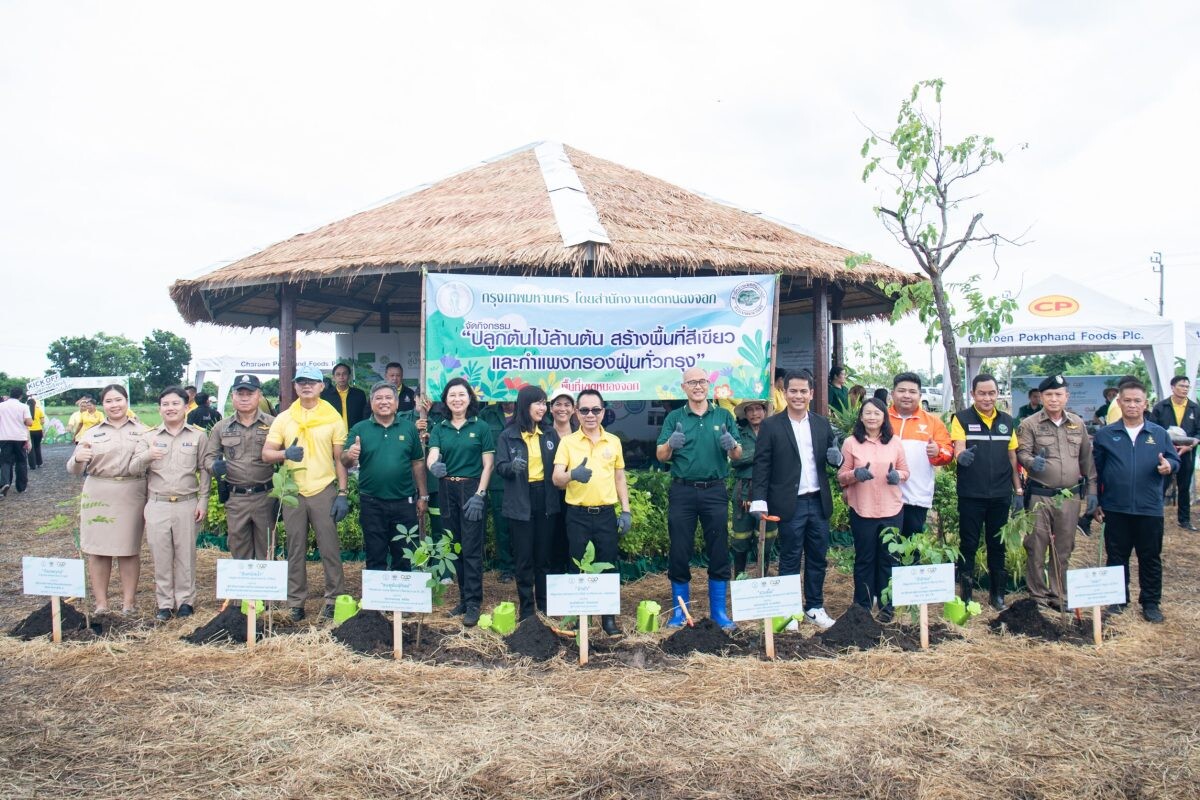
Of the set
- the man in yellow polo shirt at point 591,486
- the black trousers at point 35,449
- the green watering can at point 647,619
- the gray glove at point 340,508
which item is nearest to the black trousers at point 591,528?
the man in yellow polo shirt at point 591,486

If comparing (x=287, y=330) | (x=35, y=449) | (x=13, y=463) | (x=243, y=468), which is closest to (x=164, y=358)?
(x=35, y=449)

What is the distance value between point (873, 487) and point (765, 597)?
115cm

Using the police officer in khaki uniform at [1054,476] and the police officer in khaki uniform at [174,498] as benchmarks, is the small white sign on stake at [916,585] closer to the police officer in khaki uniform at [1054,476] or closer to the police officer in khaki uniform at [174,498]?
the police officer in khaki uniform at [1054,476]

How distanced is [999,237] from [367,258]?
211 inches

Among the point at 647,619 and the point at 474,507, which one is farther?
the point at 474,507

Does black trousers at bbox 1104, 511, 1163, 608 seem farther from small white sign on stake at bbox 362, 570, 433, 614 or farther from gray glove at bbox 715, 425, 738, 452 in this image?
small white sign on stake at bbox 362, 570, 433, 614

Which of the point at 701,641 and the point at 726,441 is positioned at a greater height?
the point at 726,441

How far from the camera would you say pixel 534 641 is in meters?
4.34

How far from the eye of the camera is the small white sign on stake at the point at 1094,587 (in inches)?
173

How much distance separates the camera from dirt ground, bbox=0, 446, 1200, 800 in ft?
9.66

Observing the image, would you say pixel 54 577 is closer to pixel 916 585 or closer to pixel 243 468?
pixel 243 468

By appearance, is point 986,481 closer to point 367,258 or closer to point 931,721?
point 931,721

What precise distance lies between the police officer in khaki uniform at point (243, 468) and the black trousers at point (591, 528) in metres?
2.10

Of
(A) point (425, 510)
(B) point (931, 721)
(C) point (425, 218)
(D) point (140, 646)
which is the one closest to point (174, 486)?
(D) point (140, 646)
